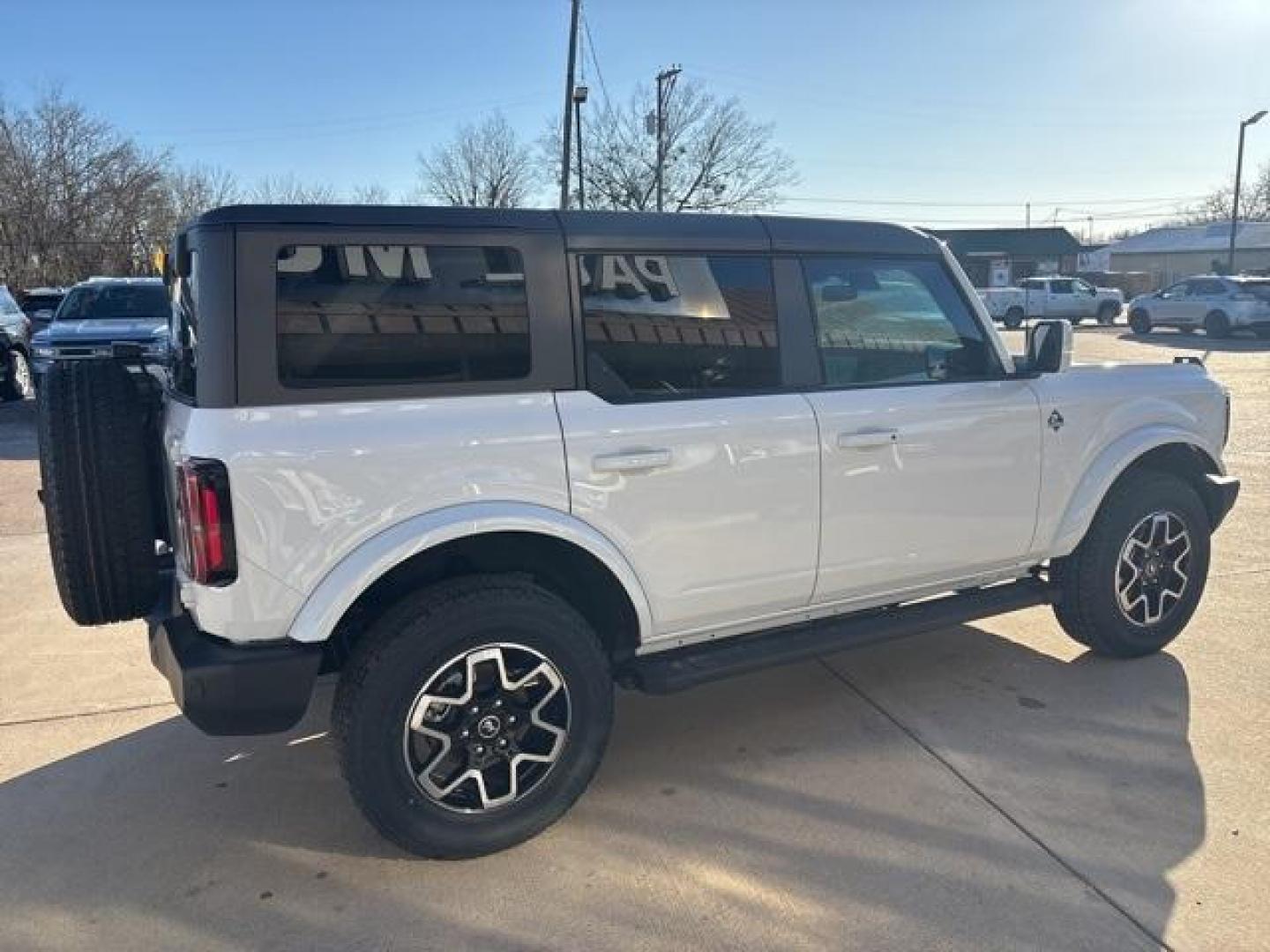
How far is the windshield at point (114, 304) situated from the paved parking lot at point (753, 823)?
9029 mm

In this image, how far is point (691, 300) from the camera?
319cm

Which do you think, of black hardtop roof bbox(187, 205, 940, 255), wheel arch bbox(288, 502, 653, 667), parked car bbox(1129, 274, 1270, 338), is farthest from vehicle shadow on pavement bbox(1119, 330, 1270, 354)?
wheel arch bbox(288, 502, 653, 667)

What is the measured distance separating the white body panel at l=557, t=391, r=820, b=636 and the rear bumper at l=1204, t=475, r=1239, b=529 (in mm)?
2265

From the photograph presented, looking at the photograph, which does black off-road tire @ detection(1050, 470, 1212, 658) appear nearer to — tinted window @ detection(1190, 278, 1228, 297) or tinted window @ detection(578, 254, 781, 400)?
tinted window @ detection(578, 254, 781, 400)

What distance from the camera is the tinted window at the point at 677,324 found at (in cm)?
301

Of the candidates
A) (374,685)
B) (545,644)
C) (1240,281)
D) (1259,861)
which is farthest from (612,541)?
(1240,281)

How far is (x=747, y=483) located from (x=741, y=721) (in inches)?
46.0

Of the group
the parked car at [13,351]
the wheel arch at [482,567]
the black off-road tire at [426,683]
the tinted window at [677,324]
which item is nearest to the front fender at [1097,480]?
the tinted window at [677,324]

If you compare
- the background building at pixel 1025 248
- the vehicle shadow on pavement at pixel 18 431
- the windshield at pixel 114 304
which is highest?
the background building at pixel 1025 248

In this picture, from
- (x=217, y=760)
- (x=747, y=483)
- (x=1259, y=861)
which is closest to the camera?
(x=1259, y=861)

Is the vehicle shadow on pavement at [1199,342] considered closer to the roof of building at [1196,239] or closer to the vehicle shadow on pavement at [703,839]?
the vehicle shadow on pavement at [703,839]

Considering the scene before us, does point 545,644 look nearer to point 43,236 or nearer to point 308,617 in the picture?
point 308,617

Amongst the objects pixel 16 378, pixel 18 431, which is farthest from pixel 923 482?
pixel 16 378

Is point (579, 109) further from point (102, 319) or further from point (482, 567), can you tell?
point (482, 567)
